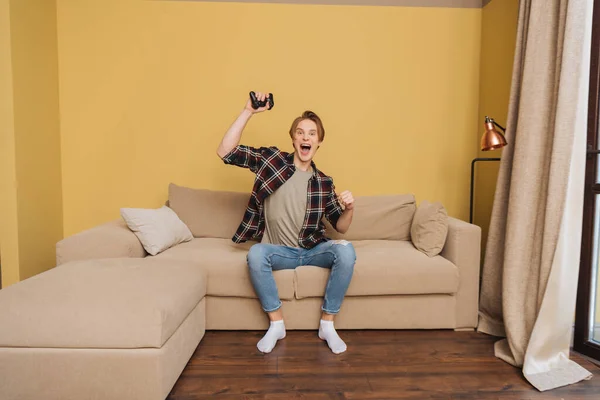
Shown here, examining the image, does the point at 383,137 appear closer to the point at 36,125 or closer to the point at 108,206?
the point at 108,206

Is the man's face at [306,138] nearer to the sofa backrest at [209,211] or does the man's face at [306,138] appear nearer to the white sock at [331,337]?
the sofa backrest at [209,211]

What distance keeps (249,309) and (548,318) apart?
1480 millimetres

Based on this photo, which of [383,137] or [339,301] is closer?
[339,301]

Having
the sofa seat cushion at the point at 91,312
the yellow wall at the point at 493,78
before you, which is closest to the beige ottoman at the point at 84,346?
the sofa seat cushion at the point at 91,312

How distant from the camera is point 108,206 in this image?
3.46 meters

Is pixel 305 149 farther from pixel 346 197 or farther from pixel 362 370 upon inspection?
pixel 362 370

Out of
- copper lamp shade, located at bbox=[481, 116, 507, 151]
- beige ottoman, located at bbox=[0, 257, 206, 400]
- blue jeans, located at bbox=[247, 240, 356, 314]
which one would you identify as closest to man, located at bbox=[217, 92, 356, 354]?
blue jeans, located at bbox=[247, 240, 356, 314]

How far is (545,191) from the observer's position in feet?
7.08

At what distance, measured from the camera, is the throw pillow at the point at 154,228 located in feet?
8.64

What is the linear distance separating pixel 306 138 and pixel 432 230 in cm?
93

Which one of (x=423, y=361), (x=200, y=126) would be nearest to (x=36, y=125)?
(x=200, y=126)

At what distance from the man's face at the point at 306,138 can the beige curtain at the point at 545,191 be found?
1.04m

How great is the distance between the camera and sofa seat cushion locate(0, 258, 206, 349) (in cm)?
161

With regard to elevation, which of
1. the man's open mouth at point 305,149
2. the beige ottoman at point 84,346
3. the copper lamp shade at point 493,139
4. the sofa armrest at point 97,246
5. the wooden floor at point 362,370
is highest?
the copper lamp shade at point 493,139
